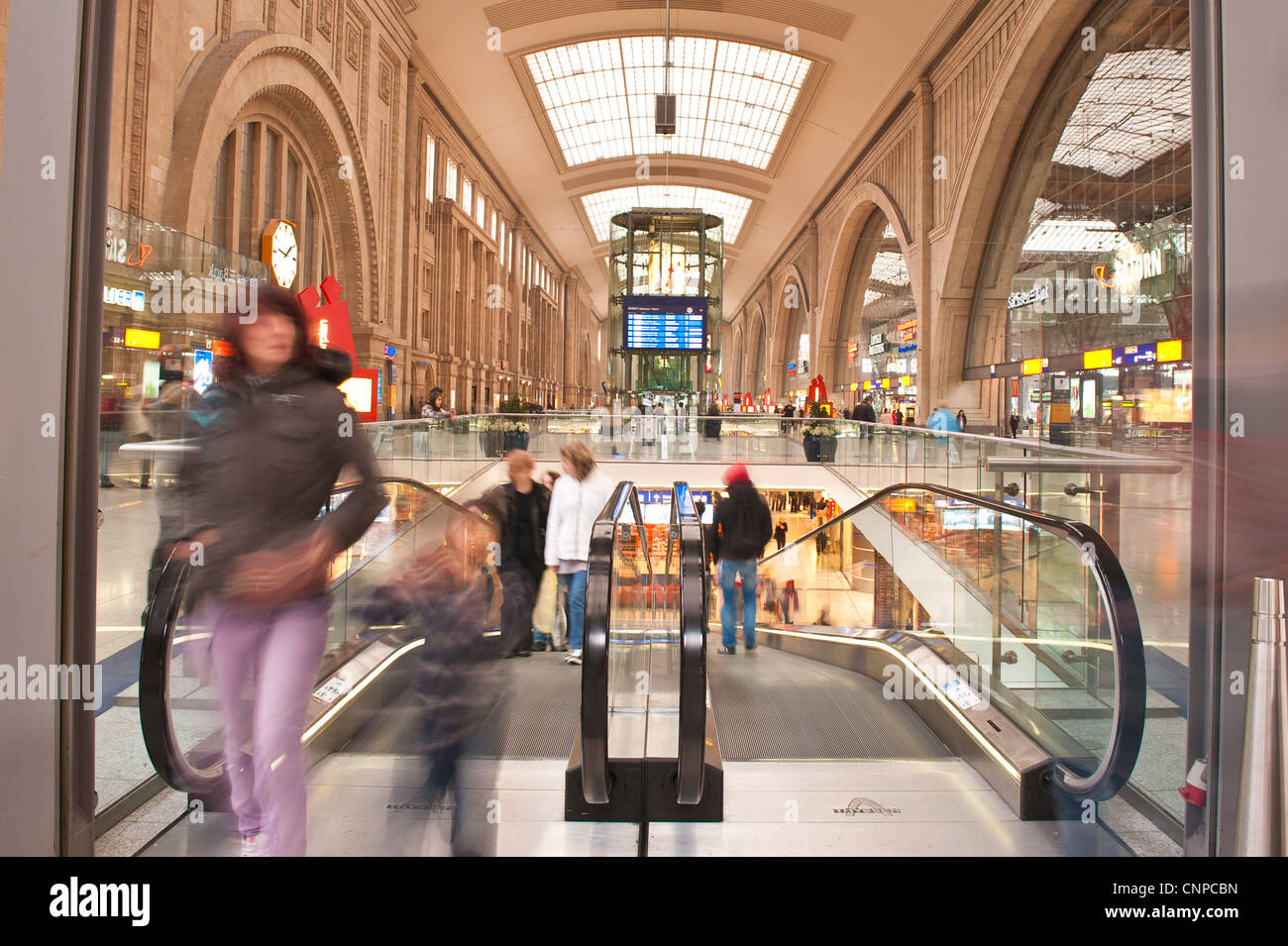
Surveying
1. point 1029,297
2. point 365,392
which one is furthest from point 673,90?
point 365,392

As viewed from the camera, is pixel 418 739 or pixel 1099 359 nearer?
pixel 418 739

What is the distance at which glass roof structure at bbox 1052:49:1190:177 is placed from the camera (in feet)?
49.2

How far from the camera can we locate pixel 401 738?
148 inches

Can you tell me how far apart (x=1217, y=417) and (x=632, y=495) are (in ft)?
13.5

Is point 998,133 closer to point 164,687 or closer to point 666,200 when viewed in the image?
point 164,687

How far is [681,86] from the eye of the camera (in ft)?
89.5

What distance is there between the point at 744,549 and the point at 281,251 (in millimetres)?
11947

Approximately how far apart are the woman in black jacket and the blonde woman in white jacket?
3533mm

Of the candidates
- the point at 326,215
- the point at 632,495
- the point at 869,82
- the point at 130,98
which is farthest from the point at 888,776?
the point at 869,82

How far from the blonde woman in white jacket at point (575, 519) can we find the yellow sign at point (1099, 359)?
13261 mm

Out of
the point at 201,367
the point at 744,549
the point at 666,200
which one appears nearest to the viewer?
the point at 744,549

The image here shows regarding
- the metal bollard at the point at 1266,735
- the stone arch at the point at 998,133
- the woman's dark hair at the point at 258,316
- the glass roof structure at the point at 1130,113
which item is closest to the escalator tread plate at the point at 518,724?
the woman's dark hair at the point at 258,316

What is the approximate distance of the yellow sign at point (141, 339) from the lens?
9570 millimetres
